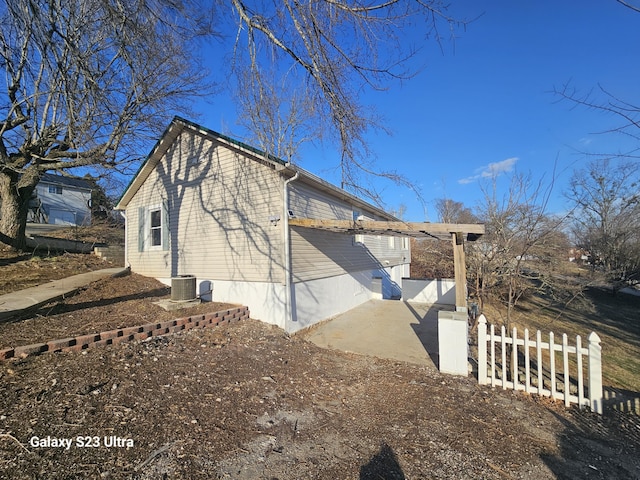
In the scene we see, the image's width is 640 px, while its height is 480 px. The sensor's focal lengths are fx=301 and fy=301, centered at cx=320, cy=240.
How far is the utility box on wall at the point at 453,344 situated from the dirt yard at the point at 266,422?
8.2 inches

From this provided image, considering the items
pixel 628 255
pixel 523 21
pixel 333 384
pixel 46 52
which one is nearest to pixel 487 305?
pixel 628 255

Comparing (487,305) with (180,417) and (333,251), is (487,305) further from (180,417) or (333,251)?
(180,417)

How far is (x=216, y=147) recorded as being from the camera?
8578 mm

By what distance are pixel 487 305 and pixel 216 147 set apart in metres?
14.3

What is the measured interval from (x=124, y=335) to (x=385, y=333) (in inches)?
217

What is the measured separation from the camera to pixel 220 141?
8281 millimetres

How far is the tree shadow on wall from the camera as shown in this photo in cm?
265

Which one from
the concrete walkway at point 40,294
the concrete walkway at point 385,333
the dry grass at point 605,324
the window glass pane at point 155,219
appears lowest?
the dry grass at point 605,324

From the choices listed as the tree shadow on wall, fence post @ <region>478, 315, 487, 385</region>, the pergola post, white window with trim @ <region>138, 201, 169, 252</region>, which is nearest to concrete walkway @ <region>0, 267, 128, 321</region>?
white window with trim @ <region>138, 201, 169, 252</region>

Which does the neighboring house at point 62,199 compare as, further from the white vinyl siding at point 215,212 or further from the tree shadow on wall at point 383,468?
the tree shadow on wall at point 383,468

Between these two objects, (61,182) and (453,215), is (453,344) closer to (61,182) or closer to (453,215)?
(453,215)

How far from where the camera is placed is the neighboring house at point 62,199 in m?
29.6

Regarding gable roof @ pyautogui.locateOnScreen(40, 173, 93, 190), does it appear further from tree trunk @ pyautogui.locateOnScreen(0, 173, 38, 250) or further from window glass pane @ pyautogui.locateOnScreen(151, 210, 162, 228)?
window glass pane @ pyautogui.locateOnScreen(151, 210, 162, 228)

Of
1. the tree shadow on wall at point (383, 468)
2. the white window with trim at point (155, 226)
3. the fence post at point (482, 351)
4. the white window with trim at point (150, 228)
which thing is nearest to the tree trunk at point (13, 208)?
the white window with trim at point (150, 228)
